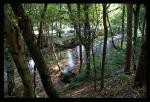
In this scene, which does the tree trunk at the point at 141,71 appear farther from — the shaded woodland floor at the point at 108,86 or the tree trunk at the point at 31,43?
the tree trunk at the point at 31,43

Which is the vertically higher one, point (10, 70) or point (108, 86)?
point (10, 70)

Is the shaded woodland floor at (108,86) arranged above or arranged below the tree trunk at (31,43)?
below

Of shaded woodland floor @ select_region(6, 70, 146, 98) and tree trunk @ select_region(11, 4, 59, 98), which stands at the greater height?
tree trunk @ select_region(11, 4, 59, 98)

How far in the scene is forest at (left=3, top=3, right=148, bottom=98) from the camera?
12.5 ft

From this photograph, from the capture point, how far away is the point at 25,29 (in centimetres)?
400

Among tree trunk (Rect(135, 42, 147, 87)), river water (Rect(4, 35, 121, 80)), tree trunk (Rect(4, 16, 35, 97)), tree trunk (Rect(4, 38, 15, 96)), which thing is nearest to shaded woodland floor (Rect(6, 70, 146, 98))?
tree trunk (Rect(135, 42, 147, 87))

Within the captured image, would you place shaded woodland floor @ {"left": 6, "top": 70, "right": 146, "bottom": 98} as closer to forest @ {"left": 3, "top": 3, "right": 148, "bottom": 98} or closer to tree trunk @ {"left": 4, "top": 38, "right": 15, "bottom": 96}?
forest @ {"left": 3, "top": 3, "right": 148, "bottom": 98}

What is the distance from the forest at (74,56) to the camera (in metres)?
3.81

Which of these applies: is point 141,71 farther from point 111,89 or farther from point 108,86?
point 108,86

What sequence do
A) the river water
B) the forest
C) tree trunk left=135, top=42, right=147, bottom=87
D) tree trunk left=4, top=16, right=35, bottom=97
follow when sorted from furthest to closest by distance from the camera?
the river water < tree trunk left=135, top=42, right=147, bottom=87 < the forest < tree trunk left=4, top=16, right=35, bottom=97

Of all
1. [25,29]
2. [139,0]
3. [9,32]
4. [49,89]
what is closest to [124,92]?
[49,89]

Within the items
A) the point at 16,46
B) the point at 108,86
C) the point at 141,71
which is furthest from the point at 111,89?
the point at 16,46

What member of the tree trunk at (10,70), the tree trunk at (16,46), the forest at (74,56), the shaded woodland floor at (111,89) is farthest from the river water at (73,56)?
the tree trunk at (16,46)

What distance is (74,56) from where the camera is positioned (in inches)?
576
